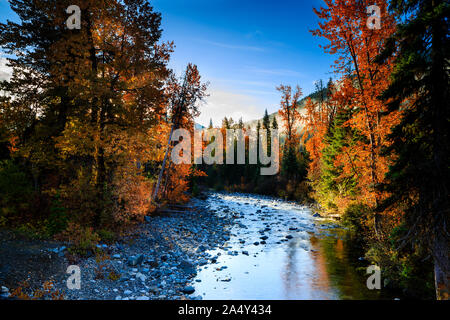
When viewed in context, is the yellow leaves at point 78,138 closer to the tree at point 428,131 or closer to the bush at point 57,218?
the bush at point 57,218

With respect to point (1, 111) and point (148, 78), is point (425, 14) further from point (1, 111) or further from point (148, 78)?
point (1, 111)

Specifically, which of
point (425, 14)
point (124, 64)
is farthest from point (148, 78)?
point (425, 14)

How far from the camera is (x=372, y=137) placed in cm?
1193

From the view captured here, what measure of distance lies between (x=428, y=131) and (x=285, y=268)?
8.49 metres

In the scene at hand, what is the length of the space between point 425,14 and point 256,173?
4507cm

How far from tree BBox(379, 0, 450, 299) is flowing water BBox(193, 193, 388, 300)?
3850mm

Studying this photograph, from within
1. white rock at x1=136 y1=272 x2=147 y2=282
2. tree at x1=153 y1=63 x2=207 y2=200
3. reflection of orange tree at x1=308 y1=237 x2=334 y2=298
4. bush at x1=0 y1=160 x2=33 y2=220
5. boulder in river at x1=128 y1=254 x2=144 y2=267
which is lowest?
reflection of orange tree at x1=308 y1=237 x2=334 y2=298

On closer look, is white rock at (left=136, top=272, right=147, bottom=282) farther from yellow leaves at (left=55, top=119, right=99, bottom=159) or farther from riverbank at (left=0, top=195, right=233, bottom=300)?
yellow leaves at (left=55, top=119, right=99, bottom=159)

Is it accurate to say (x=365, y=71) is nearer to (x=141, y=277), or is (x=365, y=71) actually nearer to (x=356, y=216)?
(x=356, y=216)

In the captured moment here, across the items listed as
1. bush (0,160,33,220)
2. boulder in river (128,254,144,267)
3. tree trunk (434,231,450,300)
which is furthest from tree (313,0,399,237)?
bush (0,160,33,220)

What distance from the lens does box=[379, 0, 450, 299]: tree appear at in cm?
582

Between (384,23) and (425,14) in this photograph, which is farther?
(384,23)

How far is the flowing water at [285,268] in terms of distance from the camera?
334 inches
